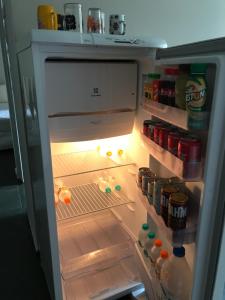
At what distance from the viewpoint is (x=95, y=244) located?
1.58 m

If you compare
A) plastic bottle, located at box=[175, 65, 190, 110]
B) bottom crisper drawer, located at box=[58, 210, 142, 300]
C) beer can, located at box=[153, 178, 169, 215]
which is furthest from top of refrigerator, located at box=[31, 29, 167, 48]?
bottom crisper drawer, located at box=[58, 210, 142, 300]

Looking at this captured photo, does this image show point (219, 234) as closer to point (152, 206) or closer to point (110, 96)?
point (152, 206)

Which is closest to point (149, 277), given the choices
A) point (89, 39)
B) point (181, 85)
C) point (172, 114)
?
point (172, 114)

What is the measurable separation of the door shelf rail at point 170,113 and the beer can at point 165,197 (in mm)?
270

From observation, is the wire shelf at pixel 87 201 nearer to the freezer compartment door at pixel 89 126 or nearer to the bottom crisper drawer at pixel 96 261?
the bottom crisper drawer at pixel 96 261

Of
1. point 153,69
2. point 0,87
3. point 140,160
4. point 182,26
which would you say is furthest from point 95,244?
point 0,87

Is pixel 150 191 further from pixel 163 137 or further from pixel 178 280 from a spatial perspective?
pixel 178 280

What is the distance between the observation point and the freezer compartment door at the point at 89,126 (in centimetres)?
119

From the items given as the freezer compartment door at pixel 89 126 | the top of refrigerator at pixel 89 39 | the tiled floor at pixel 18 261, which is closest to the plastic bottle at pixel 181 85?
the top of refrigerator at pixel 89 39

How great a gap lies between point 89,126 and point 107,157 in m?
0.43

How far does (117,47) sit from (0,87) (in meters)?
4.39

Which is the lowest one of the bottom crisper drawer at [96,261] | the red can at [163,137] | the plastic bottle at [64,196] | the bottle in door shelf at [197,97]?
the bottom crisper drawer at [96,261]

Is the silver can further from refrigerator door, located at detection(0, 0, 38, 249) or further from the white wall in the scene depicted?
refrigerator door, located at detection(0, 0, 38, 249)

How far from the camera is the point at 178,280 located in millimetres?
1030
